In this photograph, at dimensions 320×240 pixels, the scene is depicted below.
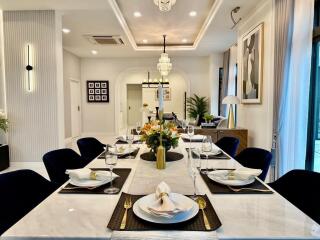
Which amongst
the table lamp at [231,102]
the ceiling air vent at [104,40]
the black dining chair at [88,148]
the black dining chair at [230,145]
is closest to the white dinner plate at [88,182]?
the black dining chair at [88,148]

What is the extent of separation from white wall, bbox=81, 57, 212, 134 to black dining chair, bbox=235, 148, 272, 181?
260 inches

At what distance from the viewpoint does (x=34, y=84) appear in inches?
186

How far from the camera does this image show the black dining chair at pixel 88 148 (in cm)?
295

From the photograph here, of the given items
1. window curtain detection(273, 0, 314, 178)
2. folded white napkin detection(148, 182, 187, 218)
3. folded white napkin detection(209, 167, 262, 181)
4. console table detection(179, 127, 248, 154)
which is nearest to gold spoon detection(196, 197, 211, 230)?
folded white napkin detection(148, 182, 187, 218)

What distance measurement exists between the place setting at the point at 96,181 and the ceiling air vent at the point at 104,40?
17.6 ft

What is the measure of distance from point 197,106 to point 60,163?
7.01 metres

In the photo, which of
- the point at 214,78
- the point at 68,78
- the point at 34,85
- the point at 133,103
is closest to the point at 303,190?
the point at 34,85

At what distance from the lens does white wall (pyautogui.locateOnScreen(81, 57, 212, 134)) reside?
912 cm

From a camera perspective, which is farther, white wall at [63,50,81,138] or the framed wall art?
white wall at [63,50,81,138]

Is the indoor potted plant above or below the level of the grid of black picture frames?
below

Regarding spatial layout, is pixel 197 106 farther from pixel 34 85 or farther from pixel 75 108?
pixel 34 85

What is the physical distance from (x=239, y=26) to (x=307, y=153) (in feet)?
10.6

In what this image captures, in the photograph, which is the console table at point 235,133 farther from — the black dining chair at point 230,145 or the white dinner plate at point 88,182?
the white dinner plate at point 88,182

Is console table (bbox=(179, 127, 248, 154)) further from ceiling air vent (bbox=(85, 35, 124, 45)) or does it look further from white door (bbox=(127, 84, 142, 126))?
white door (bbox=(127, 84, 142, 126))
